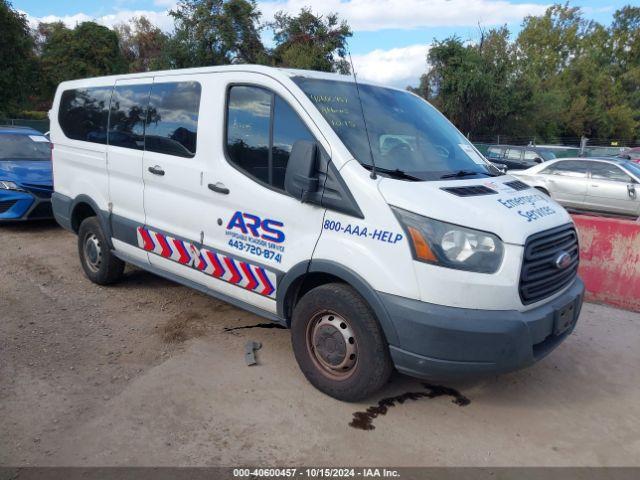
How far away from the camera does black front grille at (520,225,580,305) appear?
303 centimetres

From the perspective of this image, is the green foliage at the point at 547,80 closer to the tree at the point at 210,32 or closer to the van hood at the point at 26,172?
the tree at the point at 210,32

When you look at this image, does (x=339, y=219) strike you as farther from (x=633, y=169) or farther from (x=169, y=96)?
(x=633, y=169)

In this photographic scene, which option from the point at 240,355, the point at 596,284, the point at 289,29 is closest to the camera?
the point at 240,355

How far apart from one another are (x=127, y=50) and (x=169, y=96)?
60.9 metres

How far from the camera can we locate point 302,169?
3.25 metres

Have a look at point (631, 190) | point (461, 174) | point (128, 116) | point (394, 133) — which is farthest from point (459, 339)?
point (631, 190)

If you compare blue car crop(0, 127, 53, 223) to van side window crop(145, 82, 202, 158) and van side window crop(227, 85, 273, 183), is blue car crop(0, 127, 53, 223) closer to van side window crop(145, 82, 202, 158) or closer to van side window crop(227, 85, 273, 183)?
van side window crop(145, 82, 202, 158)

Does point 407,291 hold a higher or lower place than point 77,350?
higher

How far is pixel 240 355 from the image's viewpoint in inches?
163

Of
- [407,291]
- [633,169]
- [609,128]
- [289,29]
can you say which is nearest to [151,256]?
[407,291]

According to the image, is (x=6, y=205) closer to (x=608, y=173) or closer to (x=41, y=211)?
(x=41, y=211)

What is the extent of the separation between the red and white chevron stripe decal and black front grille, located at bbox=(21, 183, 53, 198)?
420 centimetres

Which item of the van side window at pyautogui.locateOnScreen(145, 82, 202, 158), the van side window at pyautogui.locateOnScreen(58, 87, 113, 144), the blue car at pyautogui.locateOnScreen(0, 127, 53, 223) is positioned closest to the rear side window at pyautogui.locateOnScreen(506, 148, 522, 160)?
the blue car at pyautogui.locateOnScreen(0, 127, 53, 223)

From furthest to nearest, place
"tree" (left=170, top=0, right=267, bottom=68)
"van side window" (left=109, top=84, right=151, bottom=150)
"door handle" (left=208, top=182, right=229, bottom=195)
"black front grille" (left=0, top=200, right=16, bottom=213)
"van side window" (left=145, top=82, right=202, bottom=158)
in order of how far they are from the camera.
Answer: "tree" (left=170, top=0, right=267, bottom=68), "black front grille" (left=0, top=200, right=16, bottom=213), "van side window" (left=109, top=84, right=151, bottom=150), "van side window" (left=145, top=82, right=202, bottom=158), "door handle" (left=208, top=182, right=229, bottom=195)
